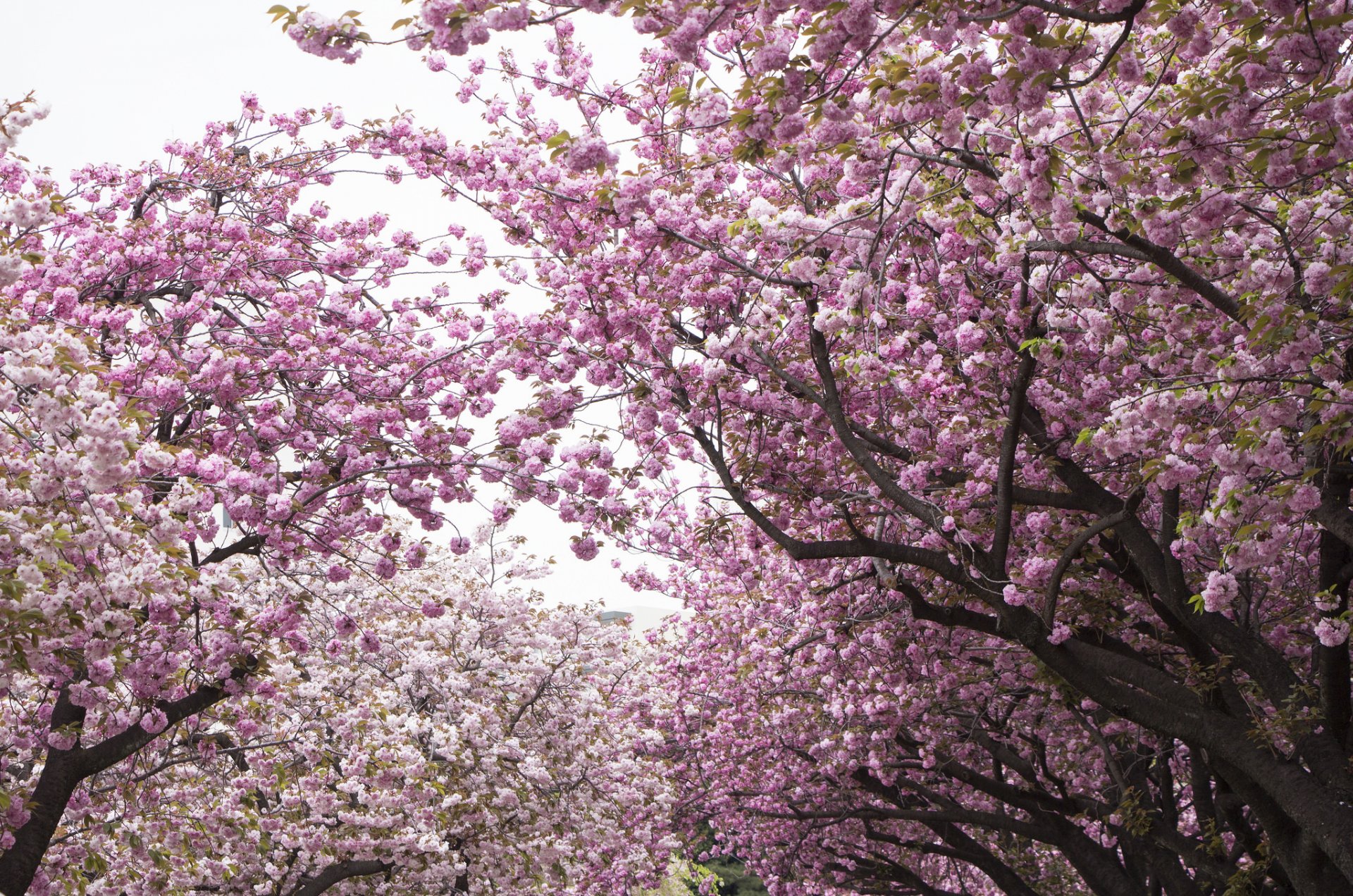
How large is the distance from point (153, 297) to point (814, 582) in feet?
22.9

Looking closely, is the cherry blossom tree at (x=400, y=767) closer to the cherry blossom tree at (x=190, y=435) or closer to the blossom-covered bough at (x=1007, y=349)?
the cherry blossom tree at (x=190, y=435)

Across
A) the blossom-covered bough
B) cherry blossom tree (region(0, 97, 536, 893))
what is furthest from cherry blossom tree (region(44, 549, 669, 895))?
the blossom-covered bough

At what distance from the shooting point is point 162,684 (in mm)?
8180

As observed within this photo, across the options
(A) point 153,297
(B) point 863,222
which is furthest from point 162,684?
(B) point 863,222

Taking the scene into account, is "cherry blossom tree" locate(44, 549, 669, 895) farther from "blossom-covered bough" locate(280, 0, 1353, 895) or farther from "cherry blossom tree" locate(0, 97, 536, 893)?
"blossom-covered bough" locate(280, 0, 1353, 895)

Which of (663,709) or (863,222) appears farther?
(663,709)

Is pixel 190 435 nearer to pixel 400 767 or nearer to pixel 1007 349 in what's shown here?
pixel 400 767

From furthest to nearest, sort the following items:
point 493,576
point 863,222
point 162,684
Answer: point 493,576 → point 162,684 → point 863,222

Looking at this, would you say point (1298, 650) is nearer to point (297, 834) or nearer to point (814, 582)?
point (814, 582)

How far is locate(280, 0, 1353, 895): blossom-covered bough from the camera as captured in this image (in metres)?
5.18

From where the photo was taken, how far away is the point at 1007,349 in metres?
8.54

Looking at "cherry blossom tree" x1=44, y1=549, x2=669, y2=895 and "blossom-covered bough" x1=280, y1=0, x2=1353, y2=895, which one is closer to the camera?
"blossom-covered bough" x1=280, y1=0, x2=1353, y2=895

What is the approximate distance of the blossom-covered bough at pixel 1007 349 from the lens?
5.18 metres

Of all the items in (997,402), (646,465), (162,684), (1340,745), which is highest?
(997,402)
